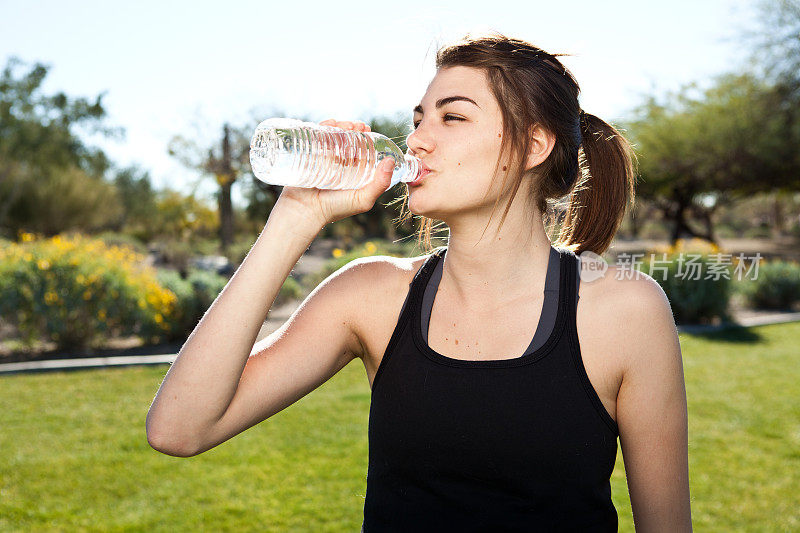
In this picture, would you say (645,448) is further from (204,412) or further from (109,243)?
(109,243)

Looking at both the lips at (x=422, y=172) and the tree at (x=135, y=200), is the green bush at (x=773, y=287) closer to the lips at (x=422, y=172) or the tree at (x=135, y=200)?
the lips at (x=422, y=172)

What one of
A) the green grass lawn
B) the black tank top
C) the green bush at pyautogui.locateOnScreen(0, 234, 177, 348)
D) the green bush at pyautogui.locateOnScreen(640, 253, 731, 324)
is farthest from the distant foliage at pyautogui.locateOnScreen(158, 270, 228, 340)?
the black tank top

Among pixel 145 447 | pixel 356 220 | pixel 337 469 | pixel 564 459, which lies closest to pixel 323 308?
pixel 564 459

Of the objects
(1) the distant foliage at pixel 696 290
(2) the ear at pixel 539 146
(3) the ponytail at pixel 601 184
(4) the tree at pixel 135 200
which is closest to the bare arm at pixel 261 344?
(2) the ear at pixel 539 146

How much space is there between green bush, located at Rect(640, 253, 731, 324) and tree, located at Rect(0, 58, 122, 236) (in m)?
29.0

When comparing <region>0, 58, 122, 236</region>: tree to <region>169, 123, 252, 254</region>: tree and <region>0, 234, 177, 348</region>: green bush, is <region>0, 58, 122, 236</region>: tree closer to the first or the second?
<region>169, 123, 252, 254</region>: tree

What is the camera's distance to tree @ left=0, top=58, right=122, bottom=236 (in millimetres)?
31578

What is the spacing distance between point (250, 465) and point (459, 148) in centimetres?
368

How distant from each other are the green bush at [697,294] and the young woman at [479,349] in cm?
966

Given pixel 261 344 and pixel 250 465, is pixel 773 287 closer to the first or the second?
pixel 250 465

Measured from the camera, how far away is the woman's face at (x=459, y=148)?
183 cm

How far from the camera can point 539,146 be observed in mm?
1980

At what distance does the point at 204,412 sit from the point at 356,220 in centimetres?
3408

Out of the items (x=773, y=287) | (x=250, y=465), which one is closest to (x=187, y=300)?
(x=250, y=465)
